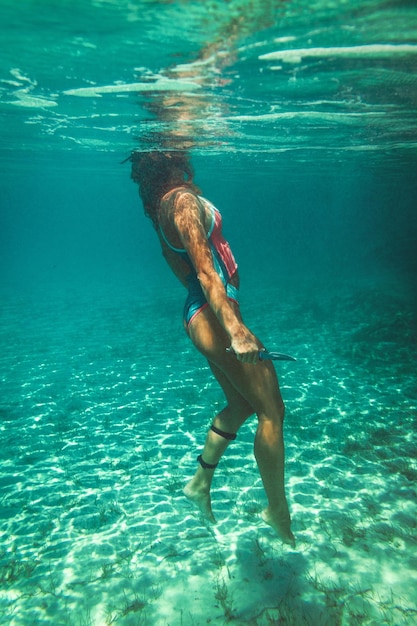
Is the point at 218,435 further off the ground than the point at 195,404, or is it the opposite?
the point at 218,435

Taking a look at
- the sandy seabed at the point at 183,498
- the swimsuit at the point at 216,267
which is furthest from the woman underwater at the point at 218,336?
the sandy seabed at the point at 183,498

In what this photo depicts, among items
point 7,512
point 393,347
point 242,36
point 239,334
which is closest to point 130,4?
point 242,36

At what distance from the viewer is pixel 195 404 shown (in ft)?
30.4

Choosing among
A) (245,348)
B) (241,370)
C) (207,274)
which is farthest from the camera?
(241,370)

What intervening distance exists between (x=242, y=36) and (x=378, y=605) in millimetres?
8167

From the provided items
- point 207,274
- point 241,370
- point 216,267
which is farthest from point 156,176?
point 241,370

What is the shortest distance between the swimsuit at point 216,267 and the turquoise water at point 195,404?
3.12 meters

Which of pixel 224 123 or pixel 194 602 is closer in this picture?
pixel 194 602

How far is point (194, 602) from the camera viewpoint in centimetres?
410

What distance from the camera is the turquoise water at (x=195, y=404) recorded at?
14.1 ft

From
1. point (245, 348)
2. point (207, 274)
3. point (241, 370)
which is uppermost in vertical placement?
point (207, 274)

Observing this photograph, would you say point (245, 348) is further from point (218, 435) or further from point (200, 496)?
point (200, 496)

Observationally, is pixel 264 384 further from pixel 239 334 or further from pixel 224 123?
pixel 224 123

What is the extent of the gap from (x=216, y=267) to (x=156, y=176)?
146cm
